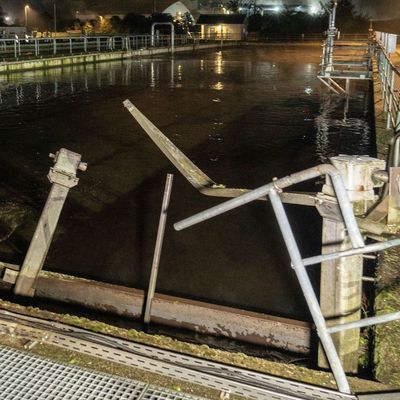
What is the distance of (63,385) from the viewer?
2818 millimetres

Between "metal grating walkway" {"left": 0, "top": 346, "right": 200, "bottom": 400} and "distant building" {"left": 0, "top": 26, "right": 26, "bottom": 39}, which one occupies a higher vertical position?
"distant building" {"left": 0, "top": 26, "right": 26, "bottom": 39}

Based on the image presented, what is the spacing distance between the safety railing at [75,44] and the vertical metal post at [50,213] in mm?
22202

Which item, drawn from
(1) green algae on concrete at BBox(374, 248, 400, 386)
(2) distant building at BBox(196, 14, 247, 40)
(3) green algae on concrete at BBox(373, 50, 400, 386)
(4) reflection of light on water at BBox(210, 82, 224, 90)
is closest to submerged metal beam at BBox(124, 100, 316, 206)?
(3) green algae on concrete at BBox(373, 50, 400, 386)

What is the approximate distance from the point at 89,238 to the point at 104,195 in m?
1.47

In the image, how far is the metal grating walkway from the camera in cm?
274

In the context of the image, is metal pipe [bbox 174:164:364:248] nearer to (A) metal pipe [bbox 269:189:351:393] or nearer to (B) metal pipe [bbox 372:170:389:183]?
(A) metal pipe [bbox 269:189:351:393]

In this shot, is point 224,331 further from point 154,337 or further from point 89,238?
point 89,238

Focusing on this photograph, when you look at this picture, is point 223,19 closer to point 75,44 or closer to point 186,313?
point 75,44

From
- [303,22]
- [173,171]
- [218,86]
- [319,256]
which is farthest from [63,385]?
[303,22]

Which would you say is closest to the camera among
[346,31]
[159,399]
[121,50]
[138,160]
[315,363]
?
[159,399]

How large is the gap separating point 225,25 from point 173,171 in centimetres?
7156

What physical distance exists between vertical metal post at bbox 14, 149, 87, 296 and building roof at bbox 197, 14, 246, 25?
74.8m

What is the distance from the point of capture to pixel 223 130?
38.7 ft

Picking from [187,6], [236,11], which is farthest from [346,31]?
[187,6]
